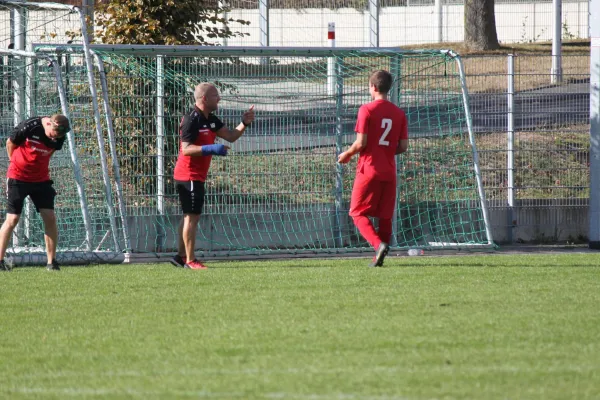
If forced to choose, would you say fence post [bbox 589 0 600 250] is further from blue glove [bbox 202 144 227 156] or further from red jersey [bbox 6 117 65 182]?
red jersey [bbox 6 117 65 182]

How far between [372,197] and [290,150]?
258cm

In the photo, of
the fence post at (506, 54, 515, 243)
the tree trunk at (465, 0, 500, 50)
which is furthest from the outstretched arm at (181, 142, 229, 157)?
the tree trunk at (465, 0, 500, 50)

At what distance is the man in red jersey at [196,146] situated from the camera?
1051cm

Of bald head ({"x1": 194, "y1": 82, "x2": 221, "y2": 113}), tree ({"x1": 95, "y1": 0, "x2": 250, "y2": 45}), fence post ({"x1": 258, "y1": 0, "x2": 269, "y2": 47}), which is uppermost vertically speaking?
fence post ({"x1": 258, "y1": 0, "x2": 269, "y2": 47})

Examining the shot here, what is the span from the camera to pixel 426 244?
12977 mm

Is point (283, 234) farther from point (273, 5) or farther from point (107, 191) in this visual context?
point (273, 5)

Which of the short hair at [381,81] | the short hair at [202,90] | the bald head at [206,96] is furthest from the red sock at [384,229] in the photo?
the short hair at [202,90]

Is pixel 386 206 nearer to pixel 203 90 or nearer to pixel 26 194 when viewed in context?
pixel 203 90

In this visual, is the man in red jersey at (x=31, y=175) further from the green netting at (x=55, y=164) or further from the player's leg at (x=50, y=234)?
the green netting at (x=55, y=164)

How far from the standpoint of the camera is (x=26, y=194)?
10578 millimetres

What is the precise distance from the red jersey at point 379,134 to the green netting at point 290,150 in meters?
2.40

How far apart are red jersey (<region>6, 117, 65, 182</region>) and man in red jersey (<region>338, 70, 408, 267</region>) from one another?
3.06 metres

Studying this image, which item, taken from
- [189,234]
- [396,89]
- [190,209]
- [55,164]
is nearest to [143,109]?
[55,164]

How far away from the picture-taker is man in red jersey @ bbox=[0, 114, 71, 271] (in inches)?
410
